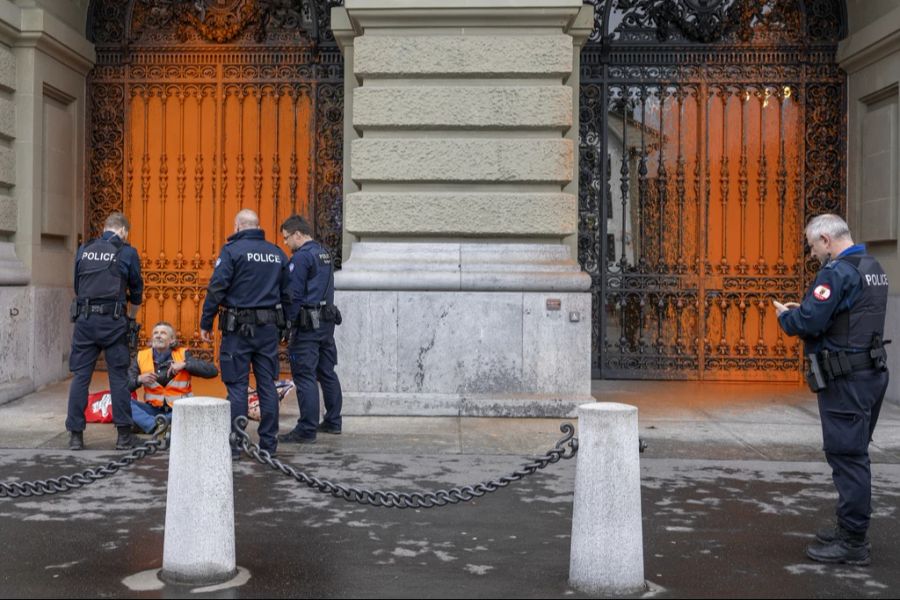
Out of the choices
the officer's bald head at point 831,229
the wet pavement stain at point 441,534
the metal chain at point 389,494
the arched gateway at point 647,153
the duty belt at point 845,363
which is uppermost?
the arched gateway at point 647,153

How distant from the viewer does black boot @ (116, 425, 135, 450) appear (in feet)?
27.2

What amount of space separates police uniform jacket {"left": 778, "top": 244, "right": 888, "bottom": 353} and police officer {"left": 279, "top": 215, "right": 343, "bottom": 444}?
14.1ft

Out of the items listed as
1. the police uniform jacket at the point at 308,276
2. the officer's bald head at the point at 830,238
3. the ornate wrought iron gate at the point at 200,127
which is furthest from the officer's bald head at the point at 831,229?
the ornate wrought iron gate at the point at 200,127

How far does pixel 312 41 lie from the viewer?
12.5 metres

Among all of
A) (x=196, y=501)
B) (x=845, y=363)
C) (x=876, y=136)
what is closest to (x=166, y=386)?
(x=196, y=501)

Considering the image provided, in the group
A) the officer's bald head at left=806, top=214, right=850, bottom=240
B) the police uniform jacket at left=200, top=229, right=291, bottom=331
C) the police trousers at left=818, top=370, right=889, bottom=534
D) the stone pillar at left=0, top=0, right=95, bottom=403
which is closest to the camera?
the police trousers at left=818, top=370, right=889, bottom=534

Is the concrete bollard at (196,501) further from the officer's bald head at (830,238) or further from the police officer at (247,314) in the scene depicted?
the officer's bald head at (830,238)

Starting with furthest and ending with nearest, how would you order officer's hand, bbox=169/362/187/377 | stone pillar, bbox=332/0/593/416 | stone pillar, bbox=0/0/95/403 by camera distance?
stone pillar, bbox=0/0/95/403, stone pillar, bbox=332/0/593/416, officer's hand, bbox=169/362/187/377

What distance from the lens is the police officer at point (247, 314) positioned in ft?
25.9

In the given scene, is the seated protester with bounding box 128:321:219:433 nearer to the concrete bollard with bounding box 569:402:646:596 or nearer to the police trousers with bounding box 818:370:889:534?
the concrete bollard with bounding box 569:402:646:596

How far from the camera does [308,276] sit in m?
8.59

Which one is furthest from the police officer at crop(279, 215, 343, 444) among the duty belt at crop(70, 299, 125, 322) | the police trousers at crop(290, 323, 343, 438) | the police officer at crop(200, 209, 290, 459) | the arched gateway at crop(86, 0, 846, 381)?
the arched gateway at crop(86, 0, 846, 381)

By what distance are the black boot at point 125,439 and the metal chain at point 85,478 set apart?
7.99 ft

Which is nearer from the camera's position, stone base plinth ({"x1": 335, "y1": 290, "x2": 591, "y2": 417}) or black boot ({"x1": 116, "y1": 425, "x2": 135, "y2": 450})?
black boot ({"x1": 116, "y1": 425, "x2": 135, "y2": 450})
